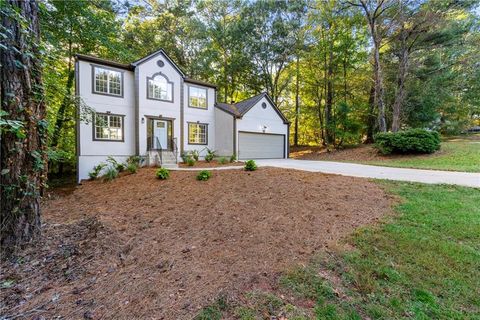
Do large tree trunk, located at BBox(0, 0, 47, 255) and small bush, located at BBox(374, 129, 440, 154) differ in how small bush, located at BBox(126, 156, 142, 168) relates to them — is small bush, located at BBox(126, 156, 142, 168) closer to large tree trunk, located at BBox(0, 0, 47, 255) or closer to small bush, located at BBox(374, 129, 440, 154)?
large tree trunk, located at BBox(0, 0, 47, 255)

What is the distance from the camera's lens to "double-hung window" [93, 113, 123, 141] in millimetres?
11358

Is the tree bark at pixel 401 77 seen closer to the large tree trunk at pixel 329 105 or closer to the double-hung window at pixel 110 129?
the large tree trunk at pixel 329 105

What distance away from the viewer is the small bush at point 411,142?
12586 millimetres

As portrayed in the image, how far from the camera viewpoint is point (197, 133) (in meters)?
15.0

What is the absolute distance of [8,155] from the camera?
2846 mm

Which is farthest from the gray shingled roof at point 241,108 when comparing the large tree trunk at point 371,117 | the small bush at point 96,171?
the large tree trunk at point 371,117

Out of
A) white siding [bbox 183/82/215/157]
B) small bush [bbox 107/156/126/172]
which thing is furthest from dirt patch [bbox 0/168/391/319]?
white siding [bbox 183/82/215/157]

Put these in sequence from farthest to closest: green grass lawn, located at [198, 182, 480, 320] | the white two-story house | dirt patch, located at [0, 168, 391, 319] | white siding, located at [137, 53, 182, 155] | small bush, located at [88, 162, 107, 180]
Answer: white siding, located at [137, 53, 182, 155]
the white two-story house
small bush, located at [88, 162, 107, 180]
dirt patch, located at [0, 168, 391, 319]
green grass lawn, located at [198, 182, 480, 320]

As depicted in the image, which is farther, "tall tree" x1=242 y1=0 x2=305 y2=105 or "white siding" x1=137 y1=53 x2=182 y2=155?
"tall tree" x1=242 y1=0 x2=305 y2=105

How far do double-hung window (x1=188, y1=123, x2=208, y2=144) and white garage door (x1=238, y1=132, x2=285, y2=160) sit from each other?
2367 millimetres

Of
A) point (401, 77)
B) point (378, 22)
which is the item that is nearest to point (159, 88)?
point (378, 22)

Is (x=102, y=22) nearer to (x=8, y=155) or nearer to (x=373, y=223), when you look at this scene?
(x=8, y=155)

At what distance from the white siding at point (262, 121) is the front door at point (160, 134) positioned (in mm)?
4532

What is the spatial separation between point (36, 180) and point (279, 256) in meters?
3.53
